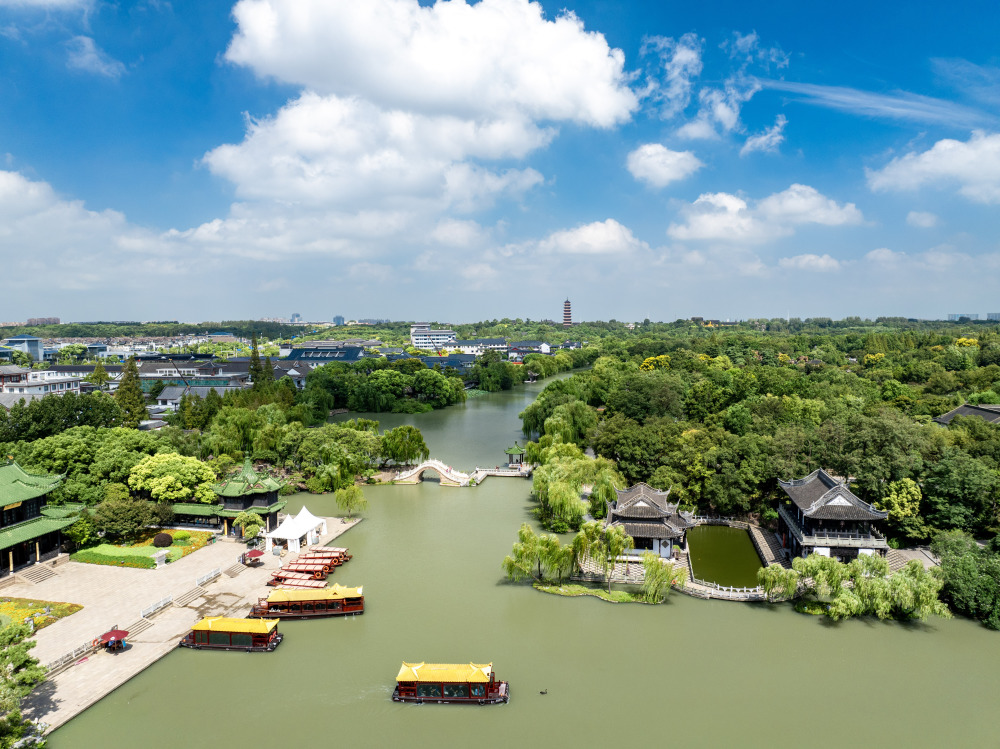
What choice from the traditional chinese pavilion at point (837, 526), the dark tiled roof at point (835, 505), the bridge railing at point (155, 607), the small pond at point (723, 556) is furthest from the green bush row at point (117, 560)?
the dark tiled roof at point (835, 505)

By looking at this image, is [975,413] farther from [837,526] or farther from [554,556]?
[554,556]

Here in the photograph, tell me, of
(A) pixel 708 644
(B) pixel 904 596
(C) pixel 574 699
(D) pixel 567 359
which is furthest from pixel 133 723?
(D) pixel 567 359

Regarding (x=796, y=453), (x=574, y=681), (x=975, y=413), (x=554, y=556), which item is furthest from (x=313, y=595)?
(x=975, y=413)

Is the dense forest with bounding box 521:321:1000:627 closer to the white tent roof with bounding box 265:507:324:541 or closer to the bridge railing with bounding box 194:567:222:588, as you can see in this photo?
the white tent roof with bounding box 265:507:324:541

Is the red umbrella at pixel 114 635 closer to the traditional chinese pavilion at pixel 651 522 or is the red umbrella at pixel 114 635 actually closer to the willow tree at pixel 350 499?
the willow tree at pixel 350 499

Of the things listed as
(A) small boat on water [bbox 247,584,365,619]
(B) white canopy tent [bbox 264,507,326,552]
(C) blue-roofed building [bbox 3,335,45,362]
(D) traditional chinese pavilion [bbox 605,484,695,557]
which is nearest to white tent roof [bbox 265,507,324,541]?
(B) white canopy tent [bbox 264,507,326,552]

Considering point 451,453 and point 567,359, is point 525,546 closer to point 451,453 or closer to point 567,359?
A: point 451,453
